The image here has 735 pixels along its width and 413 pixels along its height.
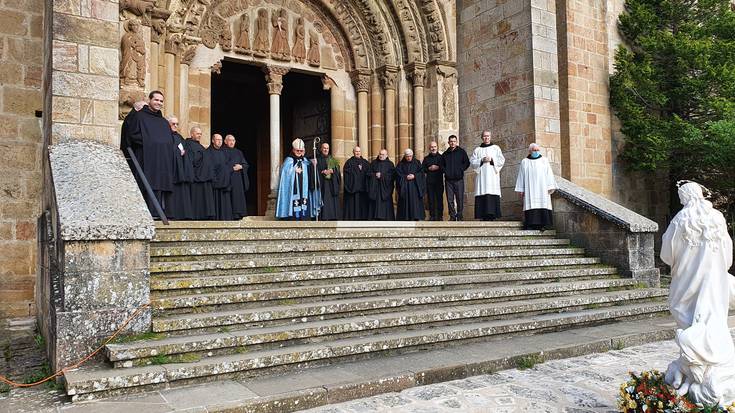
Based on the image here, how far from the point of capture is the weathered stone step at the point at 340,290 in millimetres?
4680

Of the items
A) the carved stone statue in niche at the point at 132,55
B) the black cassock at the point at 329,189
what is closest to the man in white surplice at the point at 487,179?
the black cassock at the point at 329,189

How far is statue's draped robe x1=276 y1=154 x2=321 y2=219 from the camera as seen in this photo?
991 centimetres

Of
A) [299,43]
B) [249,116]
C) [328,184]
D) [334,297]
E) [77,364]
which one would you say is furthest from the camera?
[249,116]

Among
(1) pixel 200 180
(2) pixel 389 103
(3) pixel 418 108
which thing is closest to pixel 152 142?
(1) pixel 200 180

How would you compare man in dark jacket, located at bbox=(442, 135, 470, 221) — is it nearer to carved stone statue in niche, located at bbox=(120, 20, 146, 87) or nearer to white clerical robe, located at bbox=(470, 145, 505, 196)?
white clerical robe, located at bbox=(470, 145, 505, 196)

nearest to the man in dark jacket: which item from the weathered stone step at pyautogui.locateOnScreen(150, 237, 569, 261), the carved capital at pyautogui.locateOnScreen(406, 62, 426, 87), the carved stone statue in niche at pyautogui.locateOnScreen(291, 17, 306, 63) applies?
the weathered stone step at pyautogui.locateOnScreen(150, 237, 569, 261)

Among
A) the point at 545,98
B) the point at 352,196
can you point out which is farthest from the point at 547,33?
the point at 352,196

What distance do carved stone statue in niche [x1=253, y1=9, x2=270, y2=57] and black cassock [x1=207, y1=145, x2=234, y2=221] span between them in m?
3.02

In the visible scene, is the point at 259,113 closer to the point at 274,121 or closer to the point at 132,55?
the point at 274,121

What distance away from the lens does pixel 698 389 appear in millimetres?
3234

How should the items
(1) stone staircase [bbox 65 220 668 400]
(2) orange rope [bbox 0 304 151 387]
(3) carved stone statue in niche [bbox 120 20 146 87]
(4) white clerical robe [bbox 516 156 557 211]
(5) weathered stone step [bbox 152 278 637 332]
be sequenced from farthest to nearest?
1. (4) white clerical robe [bbox 516 156 557 211]
2. (3) carved stone statue in niche [bbox 120 20 146 87]
3. (5) weathered stone step [bbox 152 278 637 332]
4. (1) stone staircase [bbox 65 220 668 400]
5. (2) orange rope [bbox 0 304 151 387]

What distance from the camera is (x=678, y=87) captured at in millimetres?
13641

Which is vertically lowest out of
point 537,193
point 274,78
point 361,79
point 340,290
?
point 340,290

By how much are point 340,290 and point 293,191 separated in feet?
15.9
